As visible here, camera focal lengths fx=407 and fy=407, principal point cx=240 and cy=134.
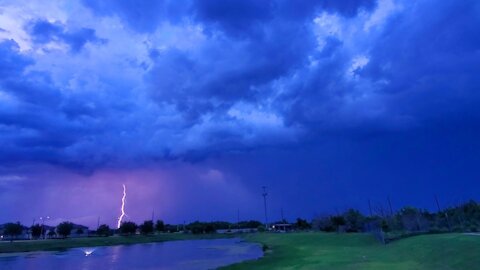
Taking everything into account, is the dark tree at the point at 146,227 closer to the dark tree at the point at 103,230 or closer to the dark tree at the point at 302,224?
the dark tree at the point at 103,230

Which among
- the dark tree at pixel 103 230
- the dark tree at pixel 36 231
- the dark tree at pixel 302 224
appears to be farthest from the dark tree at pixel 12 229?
the dark tree at pixel 302 224

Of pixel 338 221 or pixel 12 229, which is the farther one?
pixel 12 229

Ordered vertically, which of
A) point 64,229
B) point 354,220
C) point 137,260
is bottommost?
point 137,260

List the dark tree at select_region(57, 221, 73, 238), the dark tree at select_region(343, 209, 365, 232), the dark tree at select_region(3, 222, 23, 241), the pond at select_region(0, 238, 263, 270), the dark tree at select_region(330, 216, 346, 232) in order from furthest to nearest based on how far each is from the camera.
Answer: the dark tree at select_region(57, 221, 73, 238) → the dark tree at select_region(3, 222, 23, 241) → the dark tree at select_region(330, 216, 346, 232) → the dark tree at select_region(343, 209, 365, 232) → the pond at select_region(0, 238, 263, 270)

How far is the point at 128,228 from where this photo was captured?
18500 centimetres

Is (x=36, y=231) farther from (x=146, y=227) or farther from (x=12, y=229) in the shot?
(x=146, y=227)

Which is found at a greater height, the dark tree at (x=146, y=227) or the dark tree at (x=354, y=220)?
the dark tree at (x=146, y=227)

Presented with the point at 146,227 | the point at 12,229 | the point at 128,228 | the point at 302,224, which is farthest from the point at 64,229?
the point at 302,224

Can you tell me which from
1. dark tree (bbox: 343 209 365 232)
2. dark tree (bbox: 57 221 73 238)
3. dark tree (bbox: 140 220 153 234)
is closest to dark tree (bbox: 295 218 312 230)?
dark tree (bbox: 343 209 365 232)

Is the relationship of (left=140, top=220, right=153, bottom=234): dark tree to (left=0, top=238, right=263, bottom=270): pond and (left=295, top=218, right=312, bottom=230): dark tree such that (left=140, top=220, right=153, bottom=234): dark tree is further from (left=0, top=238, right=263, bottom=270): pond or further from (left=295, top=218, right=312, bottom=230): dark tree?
(left=0, top=238, right=263, bottom=270): pond

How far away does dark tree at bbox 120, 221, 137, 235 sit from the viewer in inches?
7288

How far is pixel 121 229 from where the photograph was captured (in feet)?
609

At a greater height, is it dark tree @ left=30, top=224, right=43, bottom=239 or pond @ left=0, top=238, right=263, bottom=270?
dark tree @ left=30, top=224, right=43, bottom=239

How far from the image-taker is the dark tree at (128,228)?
185 m
